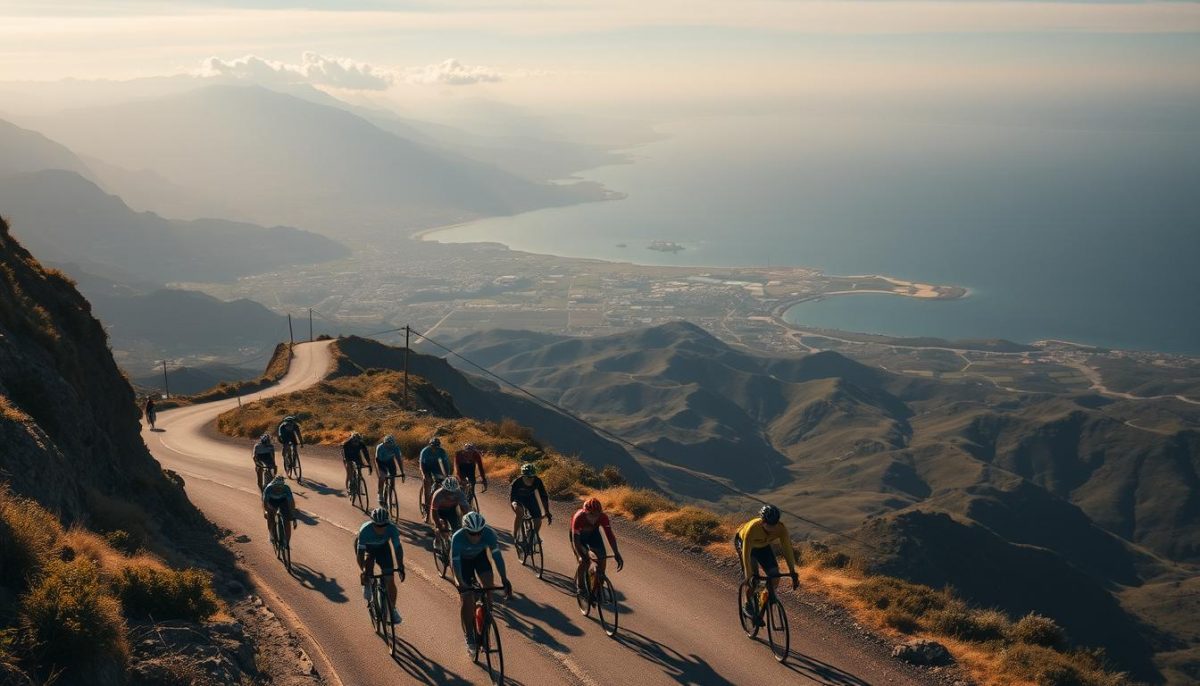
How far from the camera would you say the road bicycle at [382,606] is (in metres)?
14.1

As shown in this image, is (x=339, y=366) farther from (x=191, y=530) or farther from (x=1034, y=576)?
(x=1034, y=576)

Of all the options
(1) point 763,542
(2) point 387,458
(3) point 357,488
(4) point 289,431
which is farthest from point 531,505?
(4) point 289,431

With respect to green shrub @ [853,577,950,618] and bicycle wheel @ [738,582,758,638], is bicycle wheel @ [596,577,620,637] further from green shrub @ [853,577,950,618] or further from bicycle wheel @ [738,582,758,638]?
green shrub @ [853,577,950,618]

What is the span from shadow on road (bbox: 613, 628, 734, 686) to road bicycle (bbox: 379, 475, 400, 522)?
8.09 metres

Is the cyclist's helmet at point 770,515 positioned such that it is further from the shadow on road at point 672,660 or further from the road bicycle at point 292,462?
the road bicycle at point 292,462

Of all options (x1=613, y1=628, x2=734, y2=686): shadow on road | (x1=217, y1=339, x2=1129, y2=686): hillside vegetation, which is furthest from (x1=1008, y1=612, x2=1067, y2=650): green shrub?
(x1=613, y1=628, x2=734, y2=686): shadow on road

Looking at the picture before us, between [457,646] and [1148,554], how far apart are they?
160596 millimetres

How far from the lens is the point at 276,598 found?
1673cm

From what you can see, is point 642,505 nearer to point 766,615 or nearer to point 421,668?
point 766,615

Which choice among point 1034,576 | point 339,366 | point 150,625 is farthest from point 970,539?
point 150,625

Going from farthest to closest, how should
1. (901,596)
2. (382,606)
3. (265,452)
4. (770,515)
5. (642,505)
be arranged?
(265,452), (642,505), (901,596), (382,606), (770,515)

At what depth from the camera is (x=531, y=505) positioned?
17.2 m

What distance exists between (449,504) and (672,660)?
4.99 meters

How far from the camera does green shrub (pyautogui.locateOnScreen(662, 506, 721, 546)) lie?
66.2 feet
